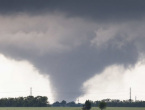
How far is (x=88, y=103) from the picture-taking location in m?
168

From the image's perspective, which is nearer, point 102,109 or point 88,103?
point 88,103

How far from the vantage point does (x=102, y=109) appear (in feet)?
604

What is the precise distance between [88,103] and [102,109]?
1867 centimetres
